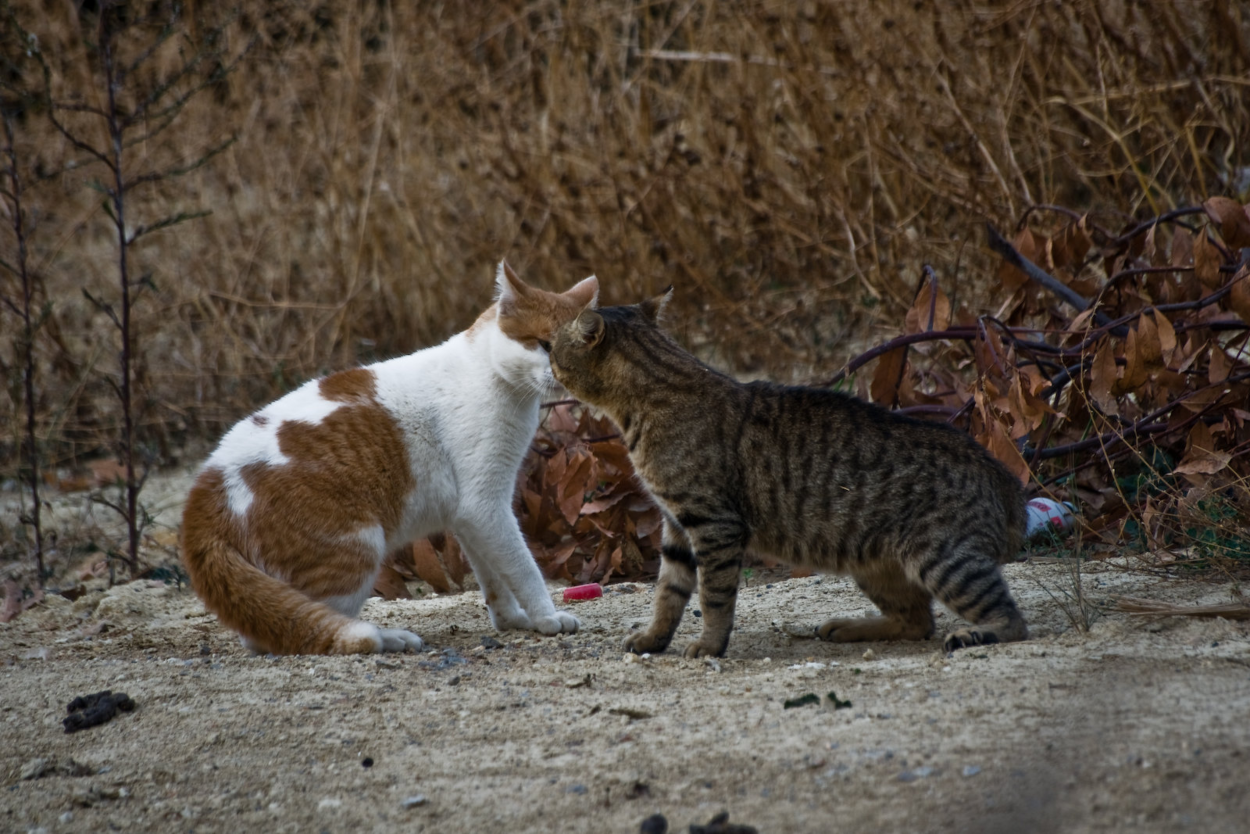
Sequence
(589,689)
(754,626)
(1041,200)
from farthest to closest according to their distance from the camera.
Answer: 1. (1041,200)
2. (754,626)
3. (589,689)

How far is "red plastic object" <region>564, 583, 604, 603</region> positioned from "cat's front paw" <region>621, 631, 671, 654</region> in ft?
3.58

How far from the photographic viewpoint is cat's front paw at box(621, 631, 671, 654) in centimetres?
349

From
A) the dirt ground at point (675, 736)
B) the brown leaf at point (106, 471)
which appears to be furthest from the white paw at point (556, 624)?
the brown leaf at point (106, 471)

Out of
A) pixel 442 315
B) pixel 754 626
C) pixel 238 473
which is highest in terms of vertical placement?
pixel 442 315

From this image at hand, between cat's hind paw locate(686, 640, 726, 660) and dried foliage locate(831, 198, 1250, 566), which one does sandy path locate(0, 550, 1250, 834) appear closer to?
cat's hind paw locate(686, 640, 726, 660)

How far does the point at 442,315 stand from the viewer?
765cm

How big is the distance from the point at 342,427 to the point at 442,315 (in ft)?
12.2

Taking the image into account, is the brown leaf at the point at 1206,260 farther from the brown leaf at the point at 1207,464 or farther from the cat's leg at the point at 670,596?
the cat's leg at the point at 670,596

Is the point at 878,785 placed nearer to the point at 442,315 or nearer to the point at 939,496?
the point at 939,496

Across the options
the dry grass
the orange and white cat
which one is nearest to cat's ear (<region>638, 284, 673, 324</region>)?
the orange and white cat

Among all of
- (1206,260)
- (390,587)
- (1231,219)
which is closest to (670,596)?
(390,587)

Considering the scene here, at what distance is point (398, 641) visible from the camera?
12.1ft

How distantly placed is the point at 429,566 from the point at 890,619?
2.20m

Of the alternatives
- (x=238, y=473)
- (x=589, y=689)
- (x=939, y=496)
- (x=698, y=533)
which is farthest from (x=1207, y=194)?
(x=238, y=473)
